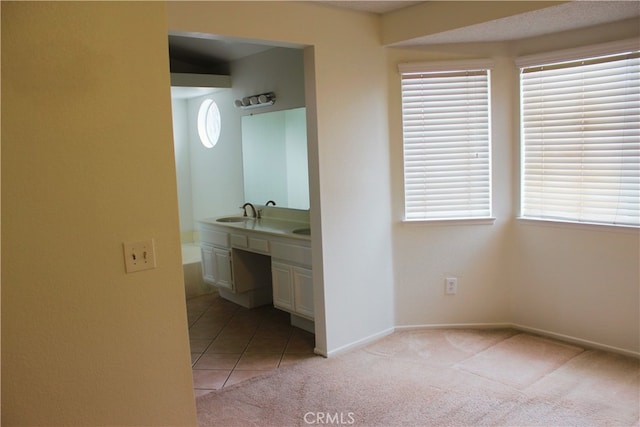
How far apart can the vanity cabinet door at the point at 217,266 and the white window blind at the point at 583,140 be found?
261cm

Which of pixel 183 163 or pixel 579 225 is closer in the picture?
pixel 579 225

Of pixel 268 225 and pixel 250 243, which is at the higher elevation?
pixel 268 225

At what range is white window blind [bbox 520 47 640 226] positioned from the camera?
3.35 m

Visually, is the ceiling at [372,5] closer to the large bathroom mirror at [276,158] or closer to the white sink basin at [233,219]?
the large bathroom mirror at [276,158]

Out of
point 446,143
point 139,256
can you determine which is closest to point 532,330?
point 446,143

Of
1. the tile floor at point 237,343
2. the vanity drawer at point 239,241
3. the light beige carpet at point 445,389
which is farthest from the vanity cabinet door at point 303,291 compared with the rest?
the vanity drawer at point 239,241

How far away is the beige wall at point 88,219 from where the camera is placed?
5.17 feet

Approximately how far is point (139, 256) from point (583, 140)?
120 inches

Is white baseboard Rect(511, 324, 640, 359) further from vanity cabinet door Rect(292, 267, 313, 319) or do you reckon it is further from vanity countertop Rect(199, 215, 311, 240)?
vanity countertop Rect(199, 215, 311, 240)

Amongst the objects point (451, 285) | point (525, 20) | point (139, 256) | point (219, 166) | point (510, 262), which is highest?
point (525, 20)

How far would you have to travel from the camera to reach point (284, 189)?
4.75 metres

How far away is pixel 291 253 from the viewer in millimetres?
4035

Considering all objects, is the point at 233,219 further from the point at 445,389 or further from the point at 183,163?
the point at 445,389

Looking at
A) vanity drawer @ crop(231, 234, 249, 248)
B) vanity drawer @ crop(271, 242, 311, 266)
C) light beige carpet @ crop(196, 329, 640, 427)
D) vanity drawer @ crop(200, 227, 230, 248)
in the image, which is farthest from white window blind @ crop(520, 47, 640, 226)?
vanity drawer @ crop(200, 227, 230, 248)
